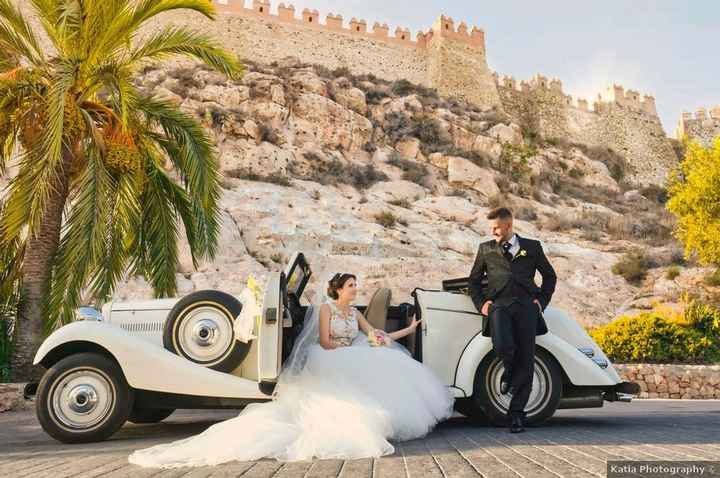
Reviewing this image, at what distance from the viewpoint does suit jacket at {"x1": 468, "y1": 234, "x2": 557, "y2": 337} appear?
4.77 meters

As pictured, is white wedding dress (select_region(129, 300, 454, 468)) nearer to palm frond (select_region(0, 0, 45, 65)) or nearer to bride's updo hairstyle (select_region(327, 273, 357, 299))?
bride's updo hairstyle (select_region(327, 273, 357, 299))

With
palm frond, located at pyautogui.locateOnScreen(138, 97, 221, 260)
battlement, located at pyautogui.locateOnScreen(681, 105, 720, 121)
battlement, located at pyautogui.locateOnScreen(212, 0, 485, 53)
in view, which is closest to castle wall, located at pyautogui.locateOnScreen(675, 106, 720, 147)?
battlement, located at pyautogui.locateOnScreen(681, 105, 720, 121)

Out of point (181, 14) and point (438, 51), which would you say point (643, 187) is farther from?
point (181, 14)

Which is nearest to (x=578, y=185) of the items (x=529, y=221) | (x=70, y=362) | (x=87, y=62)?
(x=529, y=221)

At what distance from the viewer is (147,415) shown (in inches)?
232

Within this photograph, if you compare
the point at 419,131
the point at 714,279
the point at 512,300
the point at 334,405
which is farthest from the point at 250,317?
the point at 419,131

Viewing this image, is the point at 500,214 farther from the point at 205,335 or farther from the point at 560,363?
the point at 205,335

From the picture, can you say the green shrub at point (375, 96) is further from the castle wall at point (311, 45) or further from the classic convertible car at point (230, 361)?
the classic convertible car at point (230, 361)

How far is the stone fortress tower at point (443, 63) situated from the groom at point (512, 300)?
39.3 meters

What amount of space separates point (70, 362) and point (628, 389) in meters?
4.57

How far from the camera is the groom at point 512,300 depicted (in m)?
4.59

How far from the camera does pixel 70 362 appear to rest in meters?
4.55

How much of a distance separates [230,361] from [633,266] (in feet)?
61.4

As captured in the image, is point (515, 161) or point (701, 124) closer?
point (515, 161)
